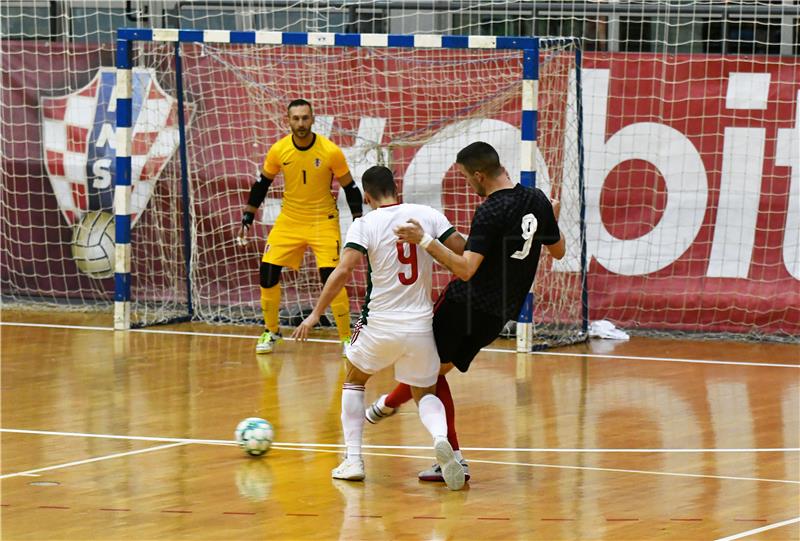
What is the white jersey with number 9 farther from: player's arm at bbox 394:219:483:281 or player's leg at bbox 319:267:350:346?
player's leg at bbox 319:267:350:346

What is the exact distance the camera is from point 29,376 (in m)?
11.8

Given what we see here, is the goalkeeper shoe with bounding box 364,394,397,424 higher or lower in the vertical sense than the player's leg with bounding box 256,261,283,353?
higher

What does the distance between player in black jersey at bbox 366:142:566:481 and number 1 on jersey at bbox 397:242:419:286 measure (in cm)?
28

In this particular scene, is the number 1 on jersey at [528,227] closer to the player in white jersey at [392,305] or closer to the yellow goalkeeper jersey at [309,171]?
the player in white jersey at [392,305]

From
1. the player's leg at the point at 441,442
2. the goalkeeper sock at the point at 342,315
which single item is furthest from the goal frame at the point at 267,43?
the player's leg at the point at 441,442

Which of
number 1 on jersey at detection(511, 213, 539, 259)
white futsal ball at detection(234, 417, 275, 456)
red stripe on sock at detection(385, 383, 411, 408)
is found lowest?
white futsal ball at detection(234, 417, 275, 456)

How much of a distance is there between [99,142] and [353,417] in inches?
374

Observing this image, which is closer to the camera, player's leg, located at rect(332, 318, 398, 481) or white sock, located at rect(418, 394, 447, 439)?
white sock, located at rect(418, 394, 447, 439)

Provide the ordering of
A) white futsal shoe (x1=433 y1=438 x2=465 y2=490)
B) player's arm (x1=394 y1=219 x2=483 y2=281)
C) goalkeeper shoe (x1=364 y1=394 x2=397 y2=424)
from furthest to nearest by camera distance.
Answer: goalkeeper shoe (x1=364 y1=394 x2=397 y2=424) → white futsal shoe (x1=433 y1=438 x2=465 y2=490) → player's arm (x1=394 y1=219 x2=483 y2=281)

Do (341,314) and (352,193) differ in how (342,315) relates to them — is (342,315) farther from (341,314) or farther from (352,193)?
(352,193)

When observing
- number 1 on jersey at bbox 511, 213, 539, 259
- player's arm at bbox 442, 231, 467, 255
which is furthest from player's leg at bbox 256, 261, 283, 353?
number 1 on jersey at bbox 511, 213, 539, 259

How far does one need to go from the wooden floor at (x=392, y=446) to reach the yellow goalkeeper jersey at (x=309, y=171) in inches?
57.2

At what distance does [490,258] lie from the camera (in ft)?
26.0

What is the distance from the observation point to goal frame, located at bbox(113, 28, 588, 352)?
13164mm
